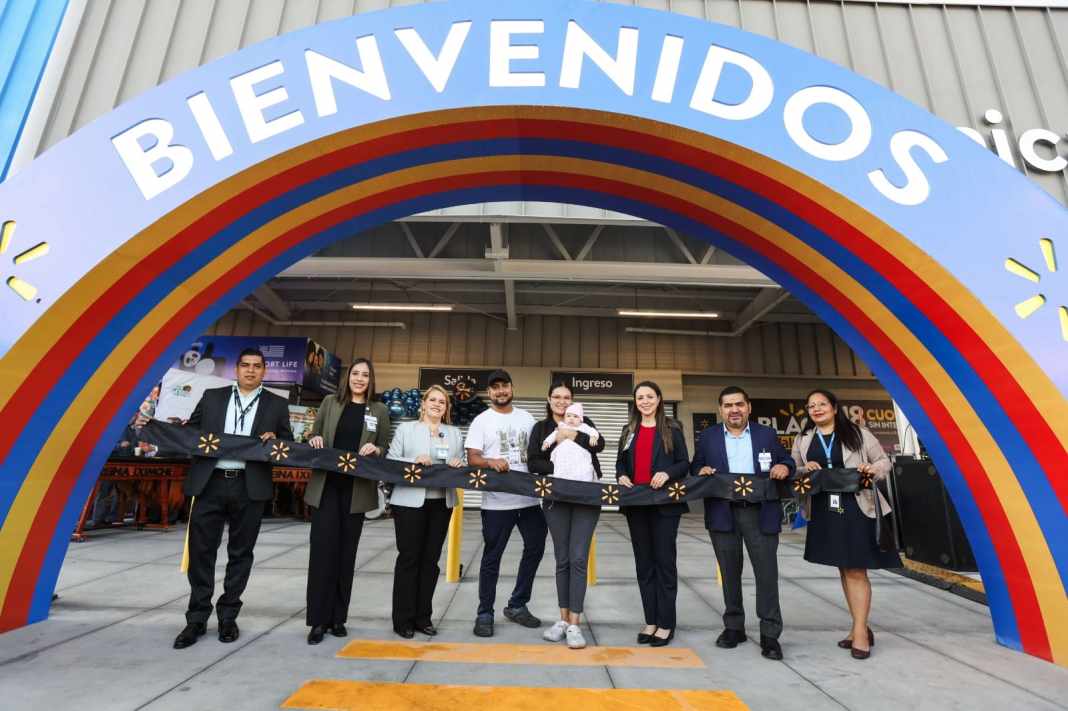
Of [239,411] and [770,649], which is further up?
[239,411]

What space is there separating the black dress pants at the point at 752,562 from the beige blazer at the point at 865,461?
0.37 meters

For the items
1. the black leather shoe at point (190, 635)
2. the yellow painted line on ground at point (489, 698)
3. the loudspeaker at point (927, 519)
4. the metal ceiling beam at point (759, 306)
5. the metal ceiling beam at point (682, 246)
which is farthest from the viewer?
the metal ceiling beam at point (759, 306)

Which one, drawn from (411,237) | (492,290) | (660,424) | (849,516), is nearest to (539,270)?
(411,237)

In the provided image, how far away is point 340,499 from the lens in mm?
3219

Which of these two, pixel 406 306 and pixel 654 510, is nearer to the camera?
pixel 654 510

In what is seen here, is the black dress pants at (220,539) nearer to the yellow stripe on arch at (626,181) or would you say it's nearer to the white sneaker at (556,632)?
the yellow stripe on arch at (626,181)

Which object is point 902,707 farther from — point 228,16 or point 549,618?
point 228,16

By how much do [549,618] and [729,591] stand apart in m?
1.28

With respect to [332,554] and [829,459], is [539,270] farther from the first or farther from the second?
[332,554]

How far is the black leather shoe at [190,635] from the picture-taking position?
281 cm

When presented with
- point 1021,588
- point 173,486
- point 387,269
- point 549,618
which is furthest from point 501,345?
point 1021,588

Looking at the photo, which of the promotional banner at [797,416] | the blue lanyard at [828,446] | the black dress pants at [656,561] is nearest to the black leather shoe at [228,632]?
the black dress pants at [656,561]

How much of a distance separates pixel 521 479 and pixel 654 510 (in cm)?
89

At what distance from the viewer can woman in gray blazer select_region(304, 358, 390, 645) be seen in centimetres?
304
